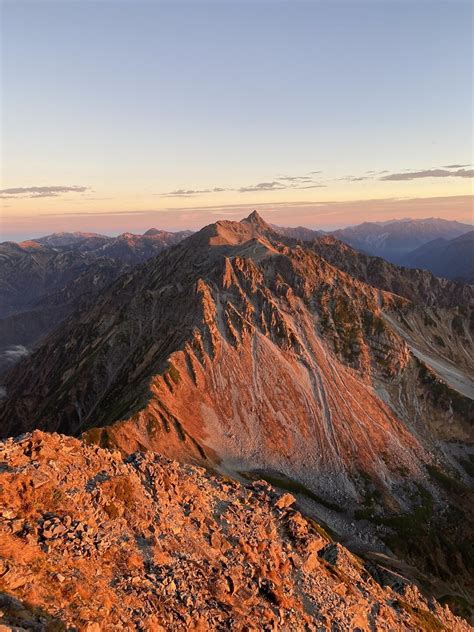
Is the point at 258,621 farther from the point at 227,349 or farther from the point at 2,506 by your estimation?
the point at 227,349

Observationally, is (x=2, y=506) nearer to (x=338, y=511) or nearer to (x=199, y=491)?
(x=199, y=491)

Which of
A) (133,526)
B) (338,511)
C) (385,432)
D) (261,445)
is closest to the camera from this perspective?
(133,526)

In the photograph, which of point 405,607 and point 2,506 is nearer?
point 2,506

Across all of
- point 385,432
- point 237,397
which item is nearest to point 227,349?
point 237,397

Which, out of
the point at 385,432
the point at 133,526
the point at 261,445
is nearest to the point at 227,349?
the point at 261,445

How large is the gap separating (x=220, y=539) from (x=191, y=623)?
15409 millimetres

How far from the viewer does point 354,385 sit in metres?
199

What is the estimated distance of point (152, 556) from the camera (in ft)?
132

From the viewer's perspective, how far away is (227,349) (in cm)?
19600

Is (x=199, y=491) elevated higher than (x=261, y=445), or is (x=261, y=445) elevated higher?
(x=199, y=491)

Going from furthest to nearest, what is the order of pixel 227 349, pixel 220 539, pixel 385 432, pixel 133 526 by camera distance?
pixel 227 349 → pixel 385 432 → pixel 220 539 → pixel 133 526

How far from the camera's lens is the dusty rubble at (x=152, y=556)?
1197 inches

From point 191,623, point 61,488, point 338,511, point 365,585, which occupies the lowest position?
point 338,511

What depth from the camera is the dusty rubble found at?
30.4 meters
